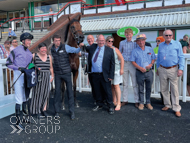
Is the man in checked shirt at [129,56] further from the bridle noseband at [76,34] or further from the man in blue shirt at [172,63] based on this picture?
the bridle noseband at [76,34]

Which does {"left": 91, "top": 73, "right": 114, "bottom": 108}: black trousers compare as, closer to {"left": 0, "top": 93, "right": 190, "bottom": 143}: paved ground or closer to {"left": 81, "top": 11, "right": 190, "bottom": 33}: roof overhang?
{"left": 0, "top": 93, "right": 190, "bottom": 143}: paved ground

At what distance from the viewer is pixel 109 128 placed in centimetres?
380

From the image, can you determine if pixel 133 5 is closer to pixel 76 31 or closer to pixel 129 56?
pixel 129 56

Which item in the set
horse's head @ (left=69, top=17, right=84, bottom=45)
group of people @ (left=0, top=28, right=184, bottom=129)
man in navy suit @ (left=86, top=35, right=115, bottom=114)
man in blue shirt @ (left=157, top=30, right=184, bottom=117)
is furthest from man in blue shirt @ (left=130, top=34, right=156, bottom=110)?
horse's head @ (left=69, top=17, right=84, bottom=45)

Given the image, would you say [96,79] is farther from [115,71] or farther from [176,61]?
[176,61]

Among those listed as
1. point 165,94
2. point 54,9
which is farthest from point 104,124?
point 54,9

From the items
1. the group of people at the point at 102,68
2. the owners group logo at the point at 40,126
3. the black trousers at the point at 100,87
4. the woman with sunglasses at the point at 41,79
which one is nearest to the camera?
the owners group logo at the point at 40,126

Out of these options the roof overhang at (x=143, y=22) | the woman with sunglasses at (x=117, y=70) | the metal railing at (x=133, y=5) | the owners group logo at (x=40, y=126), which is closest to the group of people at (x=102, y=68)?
the woman with sunglasses at (x=117, y=70)

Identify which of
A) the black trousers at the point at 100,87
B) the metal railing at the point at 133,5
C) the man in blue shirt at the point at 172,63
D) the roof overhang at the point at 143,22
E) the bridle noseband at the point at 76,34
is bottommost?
the black trousers at the point at 100,87

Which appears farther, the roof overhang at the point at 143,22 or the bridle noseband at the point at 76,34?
the roof overhang at the point at 143,22

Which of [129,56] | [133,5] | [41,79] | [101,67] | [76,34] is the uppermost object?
[133,5]

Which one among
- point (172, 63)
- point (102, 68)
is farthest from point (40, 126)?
point (172, 63)

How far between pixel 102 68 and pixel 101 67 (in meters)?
0.04

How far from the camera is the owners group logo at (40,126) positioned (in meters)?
3.74
